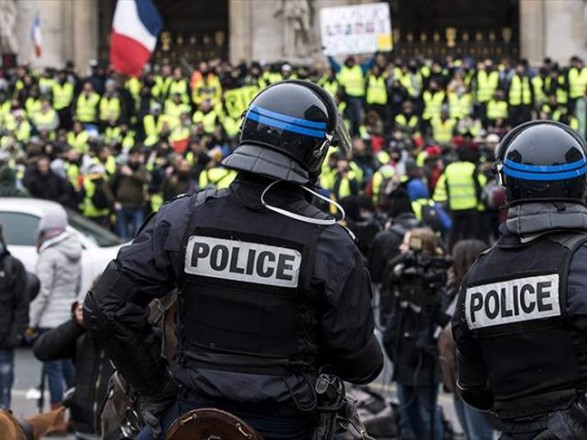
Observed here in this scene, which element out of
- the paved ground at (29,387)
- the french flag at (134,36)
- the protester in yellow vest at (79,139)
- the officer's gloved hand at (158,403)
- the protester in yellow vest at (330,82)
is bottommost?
the paved ground at (29,387)

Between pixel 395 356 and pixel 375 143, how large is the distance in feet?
48.2

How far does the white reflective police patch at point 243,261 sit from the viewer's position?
15.3 ft

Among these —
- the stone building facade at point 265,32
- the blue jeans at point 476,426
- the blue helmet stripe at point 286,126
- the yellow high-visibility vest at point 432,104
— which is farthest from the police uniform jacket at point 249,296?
the stone building facade at point 265,32

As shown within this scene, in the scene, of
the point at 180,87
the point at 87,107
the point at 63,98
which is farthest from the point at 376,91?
the point at 63,98

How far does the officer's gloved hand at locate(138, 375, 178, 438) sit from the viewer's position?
5055 millimetres

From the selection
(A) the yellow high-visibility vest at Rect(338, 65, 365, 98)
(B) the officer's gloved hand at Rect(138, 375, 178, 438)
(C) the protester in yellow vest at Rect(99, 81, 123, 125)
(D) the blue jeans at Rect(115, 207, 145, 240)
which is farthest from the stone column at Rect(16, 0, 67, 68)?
(B) the officer's gloved hand at Rect(138, 375, 178, 438)

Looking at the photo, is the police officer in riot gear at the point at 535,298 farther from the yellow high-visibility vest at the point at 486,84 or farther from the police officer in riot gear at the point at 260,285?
the yellow high-visibility vest at the point at 486,84

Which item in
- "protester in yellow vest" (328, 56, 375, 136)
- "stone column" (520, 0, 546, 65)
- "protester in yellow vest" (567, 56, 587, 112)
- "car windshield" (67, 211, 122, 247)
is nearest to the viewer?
"car windshield" (67, 211, 122, 247)

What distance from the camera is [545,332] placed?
4.70 m

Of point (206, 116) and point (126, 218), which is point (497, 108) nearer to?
point (206, 116)

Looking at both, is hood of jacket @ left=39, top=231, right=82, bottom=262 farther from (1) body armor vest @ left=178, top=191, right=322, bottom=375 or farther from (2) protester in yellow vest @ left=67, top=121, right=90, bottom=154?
(2) protester in yellow vest @ left=67, top=121, right=90, bottom=154

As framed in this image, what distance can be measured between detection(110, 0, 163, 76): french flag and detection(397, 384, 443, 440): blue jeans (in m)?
12.3

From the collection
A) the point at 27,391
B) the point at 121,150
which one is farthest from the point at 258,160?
the point at 121,150

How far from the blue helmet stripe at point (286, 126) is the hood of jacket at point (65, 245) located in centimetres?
683
